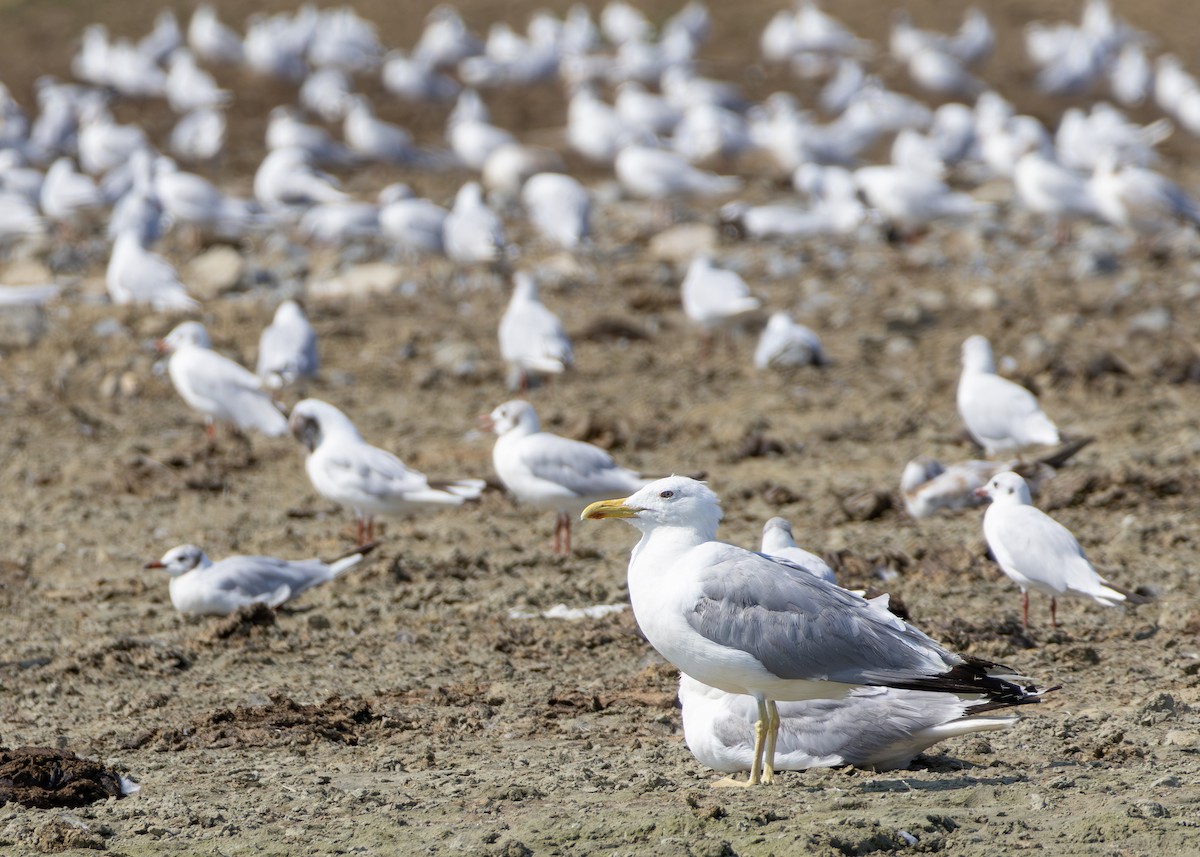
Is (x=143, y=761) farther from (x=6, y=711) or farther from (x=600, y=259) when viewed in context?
(x=600, y=259)

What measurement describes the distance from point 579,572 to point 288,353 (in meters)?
4.55

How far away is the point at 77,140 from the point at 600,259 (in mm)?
12512

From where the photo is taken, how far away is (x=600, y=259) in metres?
17.4

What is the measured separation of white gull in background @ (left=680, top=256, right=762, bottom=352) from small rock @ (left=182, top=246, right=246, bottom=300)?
486cm

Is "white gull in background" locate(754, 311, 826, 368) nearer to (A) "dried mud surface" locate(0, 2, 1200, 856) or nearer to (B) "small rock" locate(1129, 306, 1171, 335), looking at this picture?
(A) "dried mud surface" locate(0, 2, 1200, 856)

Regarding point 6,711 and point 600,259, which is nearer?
point 6,711

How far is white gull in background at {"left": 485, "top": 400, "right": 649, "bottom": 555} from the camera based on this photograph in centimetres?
959

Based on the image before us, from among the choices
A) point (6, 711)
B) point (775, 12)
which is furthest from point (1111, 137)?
point (6, 711)

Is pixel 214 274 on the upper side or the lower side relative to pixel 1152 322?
upper

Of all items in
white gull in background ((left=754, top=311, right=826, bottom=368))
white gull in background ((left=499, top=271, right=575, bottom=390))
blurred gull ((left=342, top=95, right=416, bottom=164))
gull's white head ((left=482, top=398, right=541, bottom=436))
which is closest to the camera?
gull's white head ((left=482, top=398, right=541, bottom=436))

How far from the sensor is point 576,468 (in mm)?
9648

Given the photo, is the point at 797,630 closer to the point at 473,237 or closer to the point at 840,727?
the point at 840,727

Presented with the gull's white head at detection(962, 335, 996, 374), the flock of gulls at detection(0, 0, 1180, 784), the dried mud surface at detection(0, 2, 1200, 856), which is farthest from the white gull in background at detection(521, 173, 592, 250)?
the gull's white head at detection(962, 335, 996, 374)

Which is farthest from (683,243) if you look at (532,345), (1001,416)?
(1001,416)
